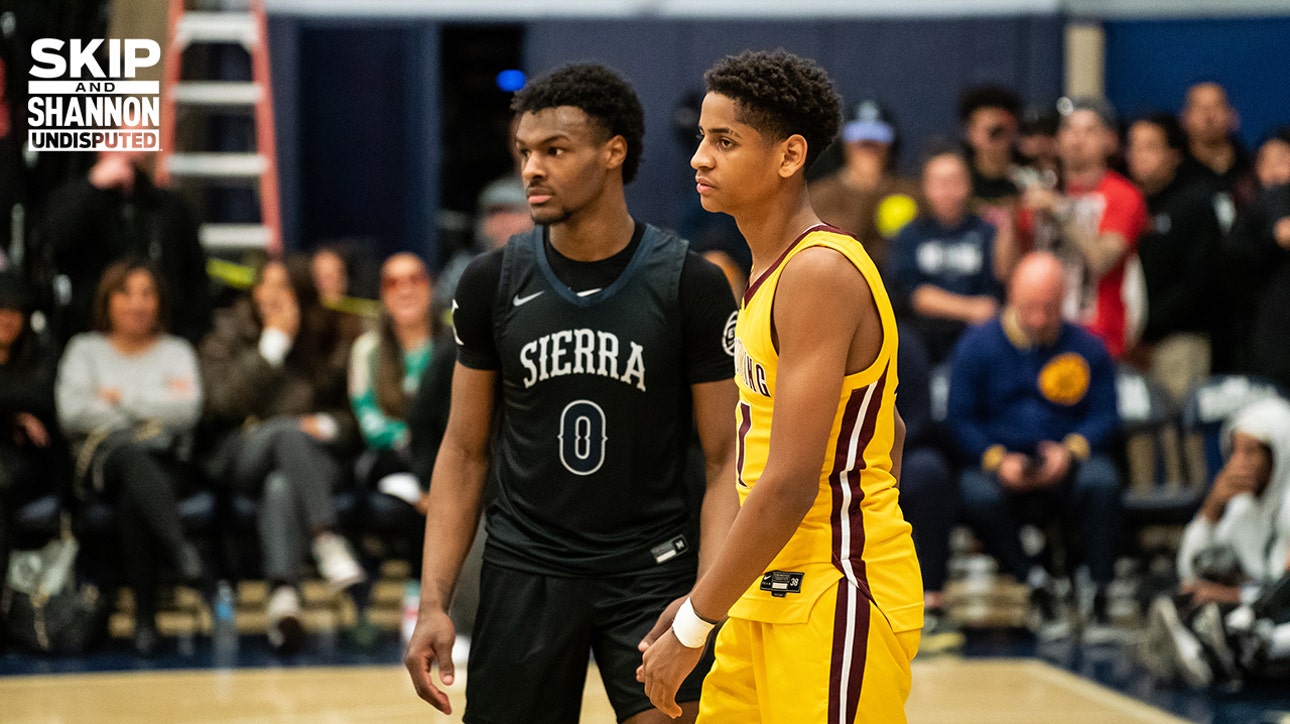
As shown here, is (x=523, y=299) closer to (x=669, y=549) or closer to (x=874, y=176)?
(x=669, y=549)

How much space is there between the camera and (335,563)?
704cm

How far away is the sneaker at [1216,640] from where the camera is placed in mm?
6000

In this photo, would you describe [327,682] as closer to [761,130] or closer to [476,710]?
[476,710]

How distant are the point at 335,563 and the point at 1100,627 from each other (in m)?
3.34


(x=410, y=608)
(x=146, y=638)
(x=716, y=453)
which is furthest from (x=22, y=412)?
(x=716, y=453)

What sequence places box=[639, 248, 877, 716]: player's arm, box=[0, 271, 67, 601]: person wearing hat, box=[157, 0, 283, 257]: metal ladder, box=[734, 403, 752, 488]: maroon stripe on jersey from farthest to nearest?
box=[157, 0, 283, 257]: metal ladder → box=[0, 271, 67, 601]: person wearing hat → box=[734, 403, 752, 488]: maroon stripe on jersey → box=[639, 248, 877, 716]: player's arm

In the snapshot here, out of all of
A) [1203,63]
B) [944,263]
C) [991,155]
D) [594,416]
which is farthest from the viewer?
[1203,63]

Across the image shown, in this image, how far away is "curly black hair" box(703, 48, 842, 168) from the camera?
2.62 meters

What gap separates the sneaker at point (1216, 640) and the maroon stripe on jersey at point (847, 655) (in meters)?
3.85

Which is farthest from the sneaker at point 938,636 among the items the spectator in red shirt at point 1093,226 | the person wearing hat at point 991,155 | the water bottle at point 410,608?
the person wearing hat at point 991,155

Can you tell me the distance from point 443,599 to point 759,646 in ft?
2.42

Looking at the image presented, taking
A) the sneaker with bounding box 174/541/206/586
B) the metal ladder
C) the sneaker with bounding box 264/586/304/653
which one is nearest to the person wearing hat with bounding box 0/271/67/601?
the sneaker with bounding box 174/541/206/586

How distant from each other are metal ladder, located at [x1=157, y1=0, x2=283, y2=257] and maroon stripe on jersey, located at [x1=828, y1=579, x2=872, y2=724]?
314 inches

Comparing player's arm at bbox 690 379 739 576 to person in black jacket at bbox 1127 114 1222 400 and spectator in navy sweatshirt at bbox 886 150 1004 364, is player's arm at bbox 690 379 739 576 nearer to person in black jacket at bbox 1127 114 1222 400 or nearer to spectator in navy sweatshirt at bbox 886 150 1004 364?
spectator in navy sweatshirt at bbox 886 150 1004 364
